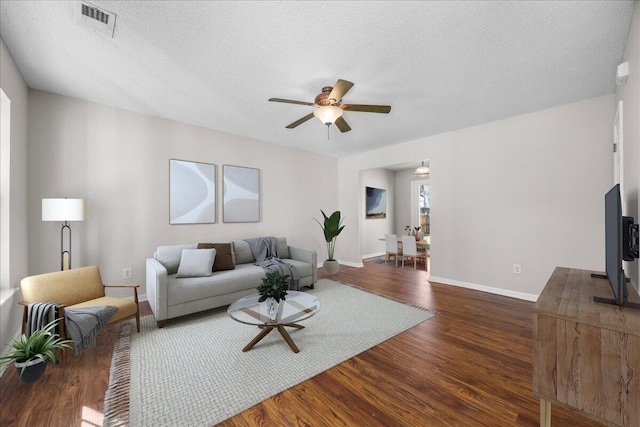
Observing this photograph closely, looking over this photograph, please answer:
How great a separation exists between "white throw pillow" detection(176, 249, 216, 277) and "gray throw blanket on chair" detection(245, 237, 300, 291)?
0.78 meters

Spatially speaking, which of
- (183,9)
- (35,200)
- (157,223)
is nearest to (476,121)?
(183,9)

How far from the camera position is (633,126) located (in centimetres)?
179

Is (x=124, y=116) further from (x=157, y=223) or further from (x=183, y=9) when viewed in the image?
(x=183, y=9)

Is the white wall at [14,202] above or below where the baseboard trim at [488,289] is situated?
above

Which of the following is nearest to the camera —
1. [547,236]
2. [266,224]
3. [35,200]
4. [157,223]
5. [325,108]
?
[325,108]

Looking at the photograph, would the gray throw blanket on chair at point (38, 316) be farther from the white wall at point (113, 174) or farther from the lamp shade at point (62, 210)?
the white wall at point (113, 174)

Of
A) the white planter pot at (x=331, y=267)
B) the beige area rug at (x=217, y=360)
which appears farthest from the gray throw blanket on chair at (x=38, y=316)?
the white planter pot at (x=331, y=267)

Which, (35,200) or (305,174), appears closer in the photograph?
(35,200)

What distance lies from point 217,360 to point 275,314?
57 centimetres

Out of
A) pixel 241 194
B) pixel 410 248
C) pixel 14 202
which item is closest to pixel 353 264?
pixel 410 248

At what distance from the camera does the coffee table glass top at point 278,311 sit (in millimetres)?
2232

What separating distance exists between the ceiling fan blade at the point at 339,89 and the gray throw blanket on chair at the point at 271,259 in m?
2.32

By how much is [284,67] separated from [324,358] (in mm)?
2570

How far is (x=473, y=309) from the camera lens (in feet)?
10.4
